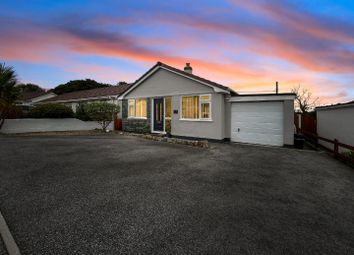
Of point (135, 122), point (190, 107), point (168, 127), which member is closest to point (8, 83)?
point (135, 122)

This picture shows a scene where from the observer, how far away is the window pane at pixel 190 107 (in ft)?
47.0

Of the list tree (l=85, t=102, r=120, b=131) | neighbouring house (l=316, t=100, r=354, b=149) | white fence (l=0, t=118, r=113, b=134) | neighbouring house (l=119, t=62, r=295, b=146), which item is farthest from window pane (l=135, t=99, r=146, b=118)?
neighbouring house (l=316, t=100, r=354, b=149)

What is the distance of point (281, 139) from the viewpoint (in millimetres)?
12078

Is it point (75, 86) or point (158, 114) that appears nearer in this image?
point (158, 114)

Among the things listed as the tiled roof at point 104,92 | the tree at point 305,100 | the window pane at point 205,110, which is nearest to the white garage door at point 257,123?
the window pane at point 205,110

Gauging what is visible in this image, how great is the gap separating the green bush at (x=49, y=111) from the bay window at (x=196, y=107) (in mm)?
11355

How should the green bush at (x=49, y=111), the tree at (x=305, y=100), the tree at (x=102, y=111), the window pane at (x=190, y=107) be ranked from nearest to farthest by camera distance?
the window pane at (x=190, y=107)
the tree at (x=102, y=111)
the green bush at (x=49, y=111)
the tree at (x=305, y=100)

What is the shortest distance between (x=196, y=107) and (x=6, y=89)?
1431cm

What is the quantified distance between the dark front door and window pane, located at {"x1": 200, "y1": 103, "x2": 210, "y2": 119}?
3552 millimetres

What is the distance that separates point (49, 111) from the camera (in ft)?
59.1

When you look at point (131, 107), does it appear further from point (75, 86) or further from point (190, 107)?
point (75, 86)

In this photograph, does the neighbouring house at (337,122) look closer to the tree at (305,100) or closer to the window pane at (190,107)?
the window pane at (190,107)

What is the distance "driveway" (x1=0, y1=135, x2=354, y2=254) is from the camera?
9.70 feet

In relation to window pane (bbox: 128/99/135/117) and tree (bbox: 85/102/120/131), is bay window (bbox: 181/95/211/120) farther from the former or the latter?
tree (bbox: 85/102/120/131)
